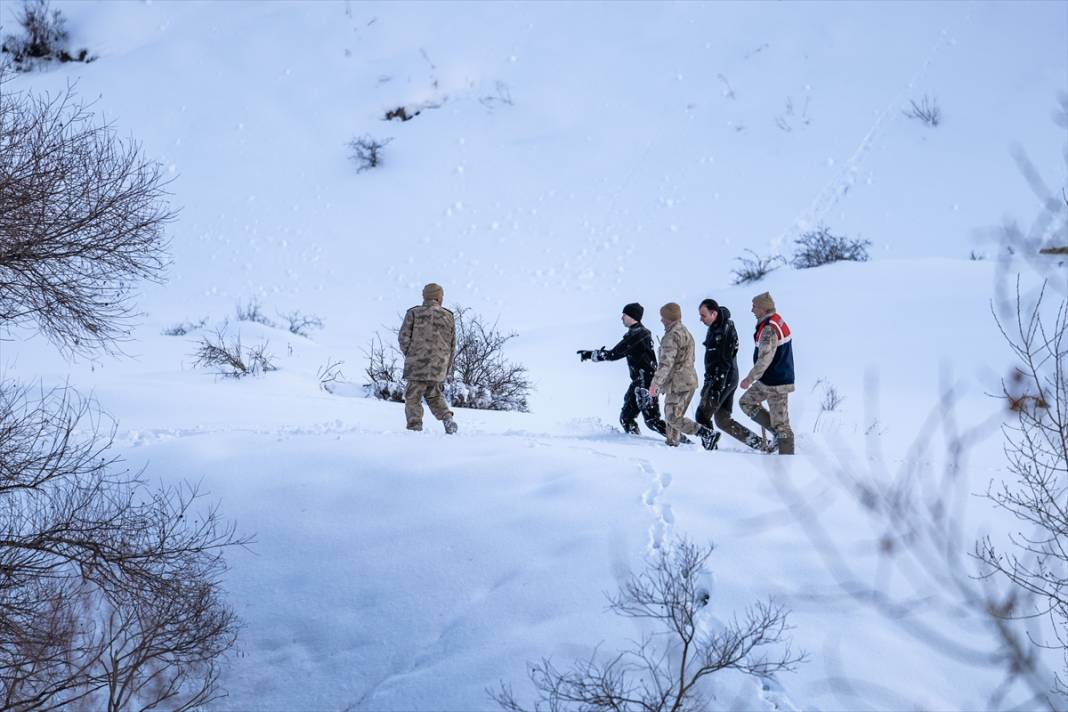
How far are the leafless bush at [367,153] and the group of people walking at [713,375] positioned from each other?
2023 centimetres

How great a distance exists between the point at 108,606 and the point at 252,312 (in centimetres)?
1553

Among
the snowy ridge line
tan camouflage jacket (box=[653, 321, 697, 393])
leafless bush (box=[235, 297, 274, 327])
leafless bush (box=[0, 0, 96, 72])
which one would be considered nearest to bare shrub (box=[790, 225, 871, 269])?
the snowy ridge line

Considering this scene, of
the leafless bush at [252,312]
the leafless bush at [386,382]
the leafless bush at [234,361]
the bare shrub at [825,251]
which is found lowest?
the leafless bush at [386,382]

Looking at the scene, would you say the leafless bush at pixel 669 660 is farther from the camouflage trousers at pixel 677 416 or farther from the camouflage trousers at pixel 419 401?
the camouflage trousers at pixel 419 401

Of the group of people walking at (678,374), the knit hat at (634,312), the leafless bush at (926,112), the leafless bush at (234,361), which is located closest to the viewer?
the group of people walking at (678,374)

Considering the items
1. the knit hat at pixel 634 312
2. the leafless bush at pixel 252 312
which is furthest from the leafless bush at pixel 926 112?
the knit hat at pixel 634 312

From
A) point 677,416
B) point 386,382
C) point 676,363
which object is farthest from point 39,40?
point 677,416

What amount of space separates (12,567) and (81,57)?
31.4 m

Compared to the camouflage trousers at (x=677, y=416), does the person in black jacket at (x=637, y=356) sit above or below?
above

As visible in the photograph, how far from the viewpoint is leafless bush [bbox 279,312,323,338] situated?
21.2 metres

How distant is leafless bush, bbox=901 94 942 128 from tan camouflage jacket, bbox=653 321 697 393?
21.3m

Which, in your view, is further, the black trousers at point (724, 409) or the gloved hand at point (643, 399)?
the gloved hand at point (643, 399)

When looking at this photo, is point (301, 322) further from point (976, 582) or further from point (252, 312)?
point (976, 582)

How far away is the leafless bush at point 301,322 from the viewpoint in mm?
21172
